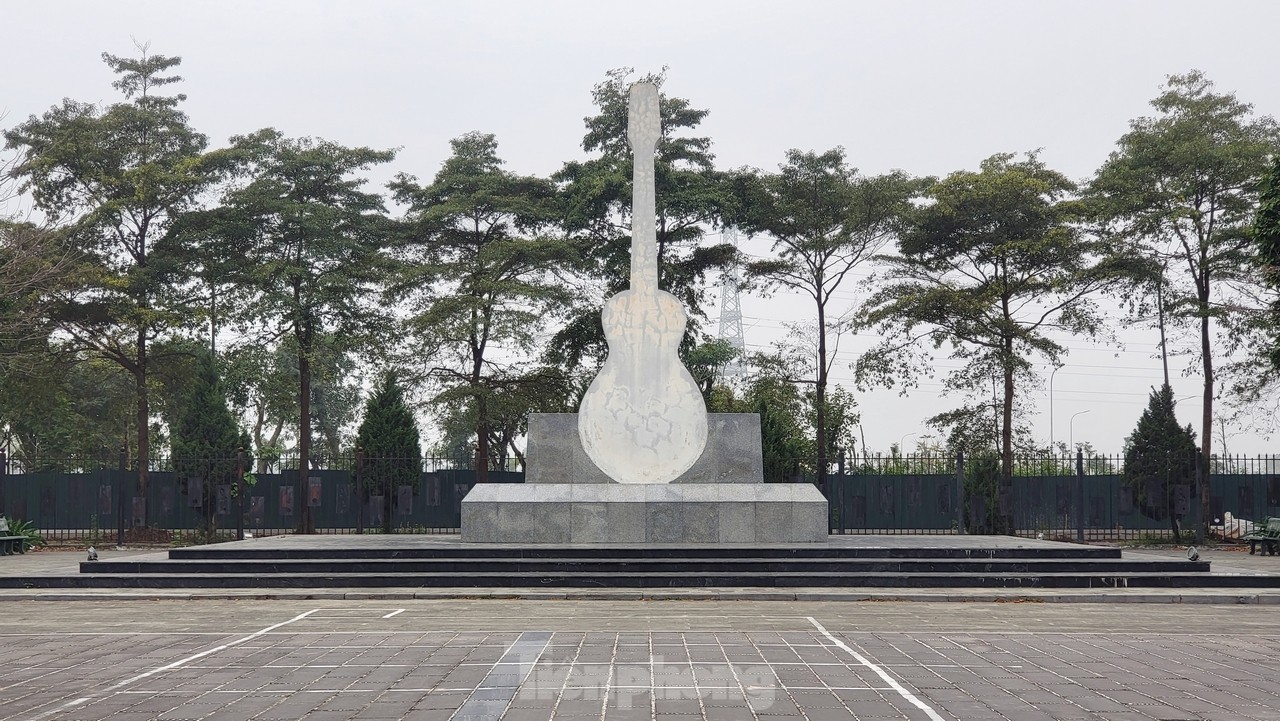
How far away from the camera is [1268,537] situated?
24.8 meters

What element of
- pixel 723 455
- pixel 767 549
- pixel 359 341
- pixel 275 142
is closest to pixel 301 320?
pixel 359 341

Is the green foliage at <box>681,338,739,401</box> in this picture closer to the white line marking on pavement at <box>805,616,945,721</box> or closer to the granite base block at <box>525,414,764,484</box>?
the granite base block at <box>525,414,764,484</box>

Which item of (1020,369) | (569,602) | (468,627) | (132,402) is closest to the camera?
(468,627)

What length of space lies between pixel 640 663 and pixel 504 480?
2661 centimetres

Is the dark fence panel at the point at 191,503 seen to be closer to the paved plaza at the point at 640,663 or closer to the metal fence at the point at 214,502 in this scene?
the metal fence at the point at 214,502

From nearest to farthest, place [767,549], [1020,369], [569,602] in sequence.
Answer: [569,602] → [767,549] → [1020,369]

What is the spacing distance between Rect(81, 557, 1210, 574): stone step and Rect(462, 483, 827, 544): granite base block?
1576 mm

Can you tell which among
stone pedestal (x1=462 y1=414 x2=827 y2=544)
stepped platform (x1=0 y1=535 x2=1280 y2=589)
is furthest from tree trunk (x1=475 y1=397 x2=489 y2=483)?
stepped platform (x1=0 y1=535 x2=1280 y2=589)

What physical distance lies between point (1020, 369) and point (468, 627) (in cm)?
2241

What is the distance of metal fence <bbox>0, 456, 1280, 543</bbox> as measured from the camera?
96.6ft

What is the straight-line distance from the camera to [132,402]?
43844 millimetres

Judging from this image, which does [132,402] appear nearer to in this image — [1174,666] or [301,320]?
[301,320]

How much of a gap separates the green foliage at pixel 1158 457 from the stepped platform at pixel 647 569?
11.4 m

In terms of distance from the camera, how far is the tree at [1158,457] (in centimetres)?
2888
